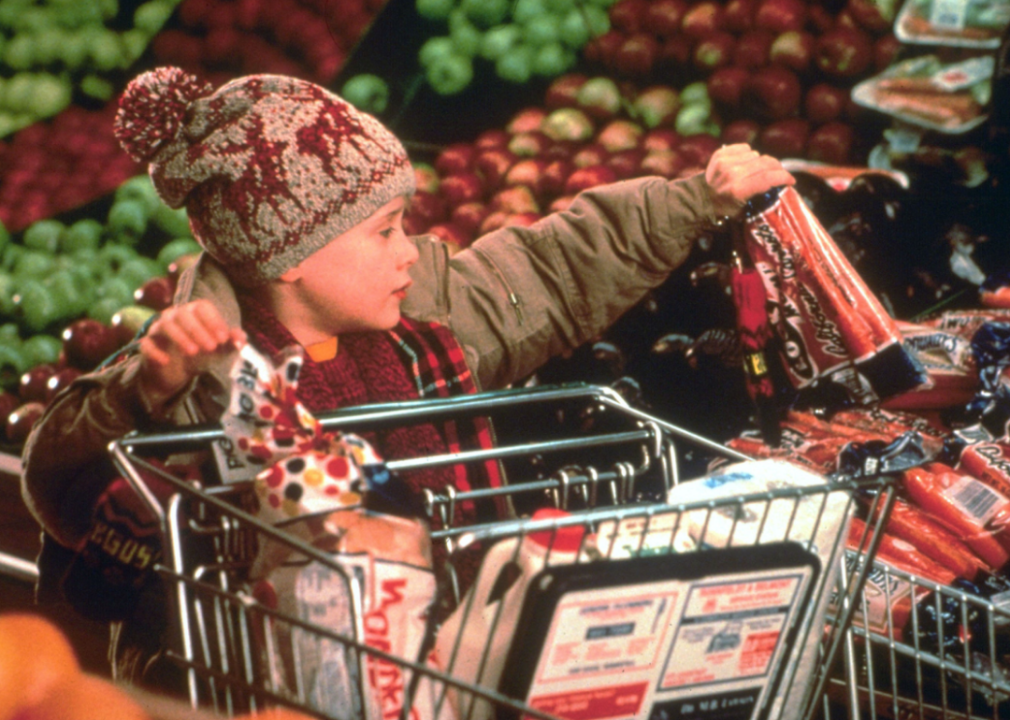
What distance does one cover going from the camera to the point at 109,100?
408 centimetres

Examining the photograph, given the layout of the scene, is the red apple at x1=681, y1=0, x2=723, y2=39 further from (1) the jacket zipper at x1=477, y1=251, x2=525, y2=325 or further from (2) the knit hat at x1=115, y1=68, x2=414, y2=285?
(2) the knit hat at x1=115, y1=68, x2=414, y2=285

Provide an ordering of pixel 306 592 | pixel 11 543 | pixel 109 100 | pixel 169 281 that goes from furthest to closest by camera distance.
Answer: pixel 109 100 → pixel 169 281 → pixel 11 543 → pixel 306 592

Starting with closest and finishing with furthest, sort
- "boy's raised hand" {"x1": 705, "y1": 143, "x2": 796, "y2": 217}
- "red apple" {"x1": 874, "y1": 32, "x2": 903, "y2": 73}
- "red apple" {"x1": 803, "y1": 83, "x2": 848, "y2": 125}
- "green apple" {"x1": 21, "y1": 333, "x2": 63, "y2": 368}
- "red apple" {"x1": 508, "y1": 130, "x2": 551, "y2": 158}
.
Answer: "boy's raised hand" {"x1": 705, "y1": 143, "x2": 796, "y2": 217}
"red apple" {"x1": 874, "y1": 32, "x2": 903, "y2": 73}
"red apple" {"x1": 803, "y1": 83, "x2": 848, "y2": 125}
"red apple" {"x1": 508, "y1": 130, "x2": 551, "y2": 158}
"green apple" {"x1": 21, "y1": 333, "x2": 63, "y2": 368}

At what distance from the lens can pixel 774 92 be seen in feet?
8.86

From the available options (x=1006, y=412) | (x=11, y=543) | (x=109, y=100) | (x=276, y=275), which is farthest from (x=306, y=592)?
(x=109, y=100)

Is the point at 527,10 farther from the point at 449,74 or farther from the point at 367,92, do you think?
the point at 367,92

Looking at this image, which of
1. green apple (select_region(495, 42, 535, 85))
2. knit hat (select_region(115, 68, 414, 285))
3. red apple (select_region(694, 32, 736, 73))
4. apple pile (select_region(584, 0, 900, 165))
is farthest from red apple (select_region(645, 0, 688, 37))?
knit hat (select_region(115, 68, 414, 285))

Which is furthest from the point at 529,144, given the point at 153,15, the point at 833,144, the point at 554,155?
the point at 153,15

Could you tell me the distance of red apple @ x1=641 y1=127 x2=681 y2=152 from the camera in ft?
9.28

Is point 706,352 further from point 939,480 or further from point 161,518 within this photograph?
point 161,518

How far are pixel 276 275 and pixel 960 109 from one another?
1.64m

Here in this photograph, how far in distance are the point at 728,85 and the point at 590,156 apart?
0.43 meters

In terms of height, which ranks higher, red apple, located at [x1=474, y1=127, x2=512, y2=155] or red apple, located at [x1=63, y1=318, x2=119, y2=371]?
red apple, located at [x1=474, y1=127, x2=512, y2=155]

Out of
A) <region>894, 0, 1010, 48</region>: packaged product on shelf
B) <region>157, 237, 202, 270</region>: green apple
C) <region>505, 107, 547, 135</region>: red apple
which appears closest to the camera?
<region>894, 0, 1010, 48</region>: packaged product on shelf
